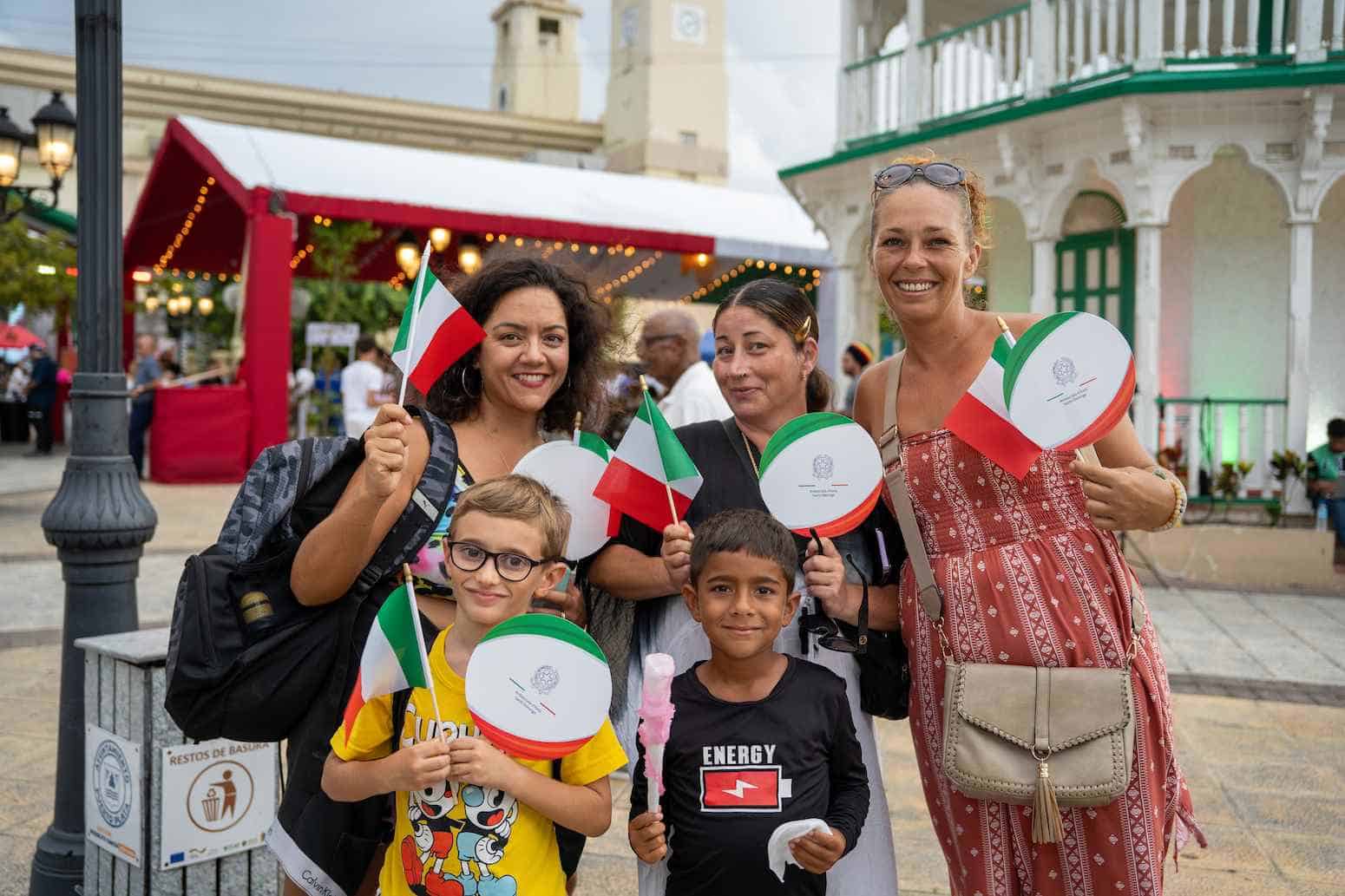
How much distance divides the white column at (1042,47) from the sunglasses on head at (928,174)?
28.2ft

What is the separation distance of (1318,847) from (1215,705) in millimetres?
1735

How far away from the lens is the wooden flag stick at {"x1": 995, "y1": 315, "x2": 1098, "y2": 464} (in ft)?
6.73

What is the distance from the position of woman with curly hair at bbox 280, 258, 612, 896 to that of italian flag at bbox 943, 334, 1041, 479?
93cm

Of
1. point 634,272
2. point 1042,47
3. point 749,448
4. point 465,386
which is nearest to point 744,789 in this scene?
point 749,448

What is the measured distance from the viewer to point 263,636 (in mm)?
2141

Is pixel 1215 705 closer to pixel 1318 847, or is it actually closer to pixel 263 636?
pixel 1318 847

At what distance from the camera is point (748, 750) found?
6.90ft

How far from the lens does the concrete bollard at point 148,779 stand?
2748mm

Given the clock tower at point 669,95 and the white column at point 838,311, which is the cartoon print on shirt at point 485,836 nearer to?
the white column at point 838,311

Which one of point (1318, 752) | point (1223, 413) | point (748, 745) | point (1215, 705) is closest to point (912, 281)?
point (748, 745)

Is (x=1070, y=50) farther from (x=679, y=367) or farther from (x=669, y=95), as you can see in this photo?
(x=669, y=95)

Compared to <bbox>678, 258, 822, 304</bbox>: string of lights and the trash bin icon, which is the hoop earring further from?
<bbox>678, 258, 822, 304</bbox>: string of lights

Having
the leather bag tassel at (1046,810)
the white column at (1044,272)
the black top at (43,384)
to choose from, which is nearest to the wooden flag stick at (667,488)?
the leather bag tassel at (1046,810)

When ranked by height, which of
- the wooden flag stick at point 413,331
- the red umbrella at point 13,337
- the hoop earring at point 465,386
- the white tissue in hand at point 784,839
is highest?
the red umbrella at point 13,337
